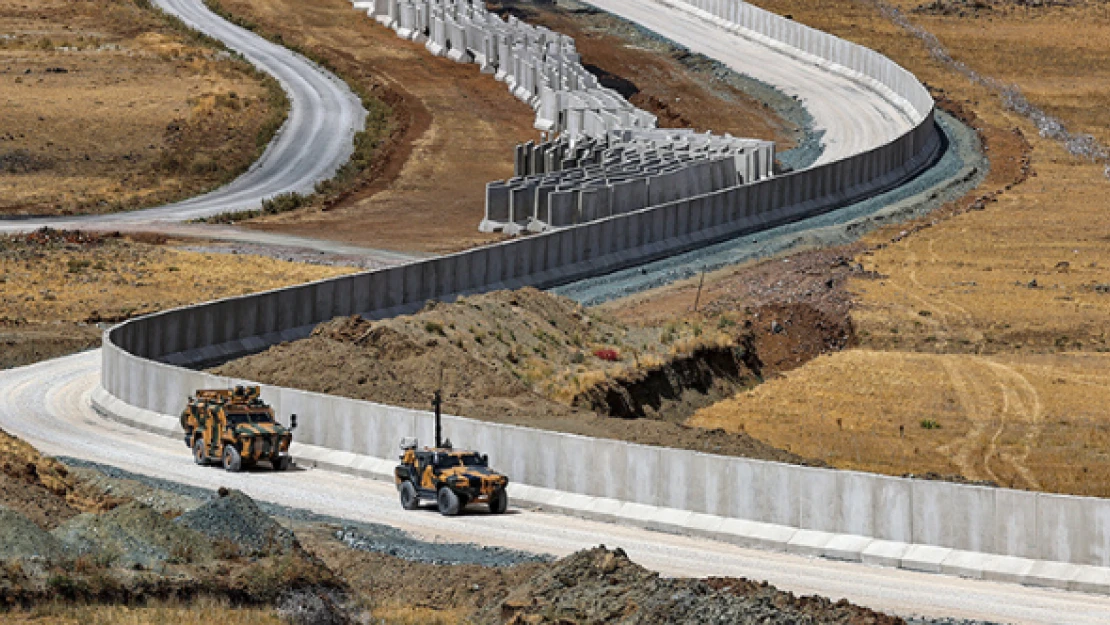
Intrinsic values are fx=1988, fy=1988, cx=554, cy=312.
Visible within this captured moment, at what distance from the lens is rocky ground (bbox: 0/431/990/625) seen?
23.5m

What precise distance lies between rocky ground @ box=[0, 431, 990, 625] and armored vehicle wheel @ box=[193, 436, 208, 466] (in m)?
8.69

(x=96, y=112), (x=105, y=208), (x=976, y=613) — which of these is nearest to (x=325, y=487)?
(x=976, y=613)

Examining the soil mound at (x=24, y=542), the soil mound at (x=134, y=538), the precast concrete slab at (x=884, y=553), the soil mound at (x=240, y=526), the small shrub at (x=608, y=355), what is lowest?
the small shrub at (x=608, y=355)

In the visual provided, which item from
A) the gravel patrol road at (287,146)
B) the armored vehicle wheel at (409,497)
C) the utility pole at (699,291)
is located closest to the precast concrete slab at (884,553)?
the armored vehicle wheel at (409,497)

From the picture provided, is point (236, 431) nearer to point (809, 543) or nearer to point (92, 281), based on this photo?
point (809, 543)

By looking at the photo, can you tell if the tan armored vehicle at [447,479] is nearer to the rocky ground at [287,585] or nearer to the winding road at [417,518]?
the winding road at [417,518]

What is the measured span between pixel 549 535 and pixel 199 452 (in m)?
9.04

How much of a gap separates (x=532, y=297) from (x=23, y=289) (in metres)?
17.2

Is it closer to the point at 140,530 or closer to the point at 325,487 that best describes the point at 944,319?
the point at 325,487

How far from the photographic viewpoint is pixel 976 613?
2731cm

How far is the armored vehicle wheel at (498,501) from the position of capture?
33.0 m

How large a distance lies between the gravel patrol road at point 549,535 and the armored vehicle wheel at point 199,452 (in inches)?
7.7

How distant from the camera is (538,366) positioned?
48656 mm

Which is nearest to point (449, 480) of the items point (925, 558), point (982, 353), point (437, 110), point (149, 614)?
point (925, 558)
